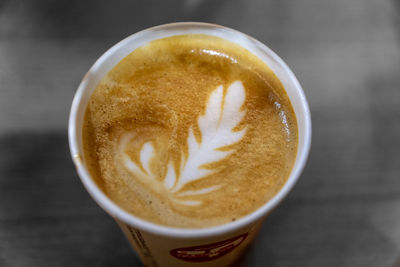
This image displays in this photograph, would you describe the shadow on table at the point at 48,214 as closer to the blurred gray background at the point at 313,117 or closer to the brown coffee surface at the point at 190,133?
the blurred gray background at the point at 313,117

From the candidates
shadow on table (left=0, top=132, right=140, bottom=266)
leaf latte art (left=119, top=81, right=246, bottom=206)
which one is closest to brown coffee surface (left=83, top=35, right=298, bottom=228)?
leaf latte art (left=119, top=81, right=246, bottom=206)

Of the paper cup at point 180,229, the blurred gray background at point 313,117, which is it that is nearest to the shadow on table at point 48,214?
the blurred gray background at point 313,117

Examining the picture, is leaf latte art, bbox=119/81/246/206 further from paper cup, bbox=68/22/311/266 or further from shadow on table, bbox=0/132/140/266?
shadow on table, bbox=0/132/140/266

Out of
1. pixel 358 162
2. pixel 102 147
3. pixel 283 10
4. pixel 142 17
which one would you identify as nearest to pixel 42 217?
pixel 102 147

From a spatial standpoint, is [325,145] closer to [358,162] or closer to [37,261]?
[358,162]

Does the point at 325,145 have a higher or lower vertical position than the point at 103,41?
lower

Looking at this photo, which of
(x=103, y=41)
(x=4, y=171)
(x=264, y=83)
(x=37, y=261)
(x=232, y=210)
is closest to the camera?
(x=232, y=210)
